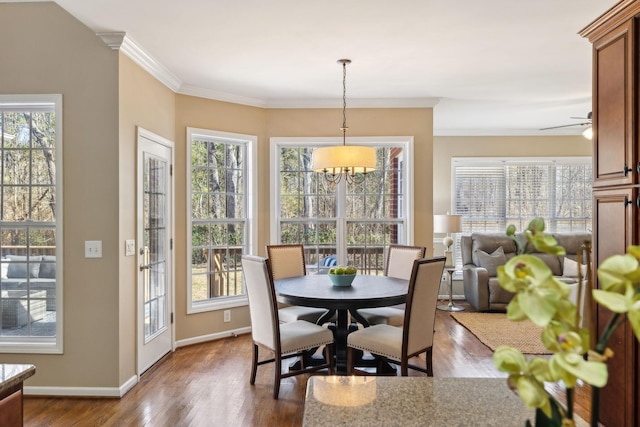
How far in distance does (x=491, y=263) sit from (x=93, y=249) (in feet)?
16.0

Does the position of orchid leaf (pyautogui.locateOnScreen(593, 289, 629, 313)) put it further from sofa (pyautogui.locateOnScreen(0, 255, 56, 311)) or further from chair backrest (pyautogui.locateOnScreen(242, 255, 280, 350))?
sofa (pyautogui.locateOnScreen(0, 255, 56, 311))

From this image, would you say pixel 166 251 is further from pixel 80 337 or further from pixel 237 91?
pixel 237 91

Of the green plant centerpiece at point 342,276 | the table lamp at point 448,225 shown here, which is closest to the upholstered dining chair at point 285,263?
the green plant centerpiece at point 342,276

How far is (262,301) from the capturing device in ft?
10.6

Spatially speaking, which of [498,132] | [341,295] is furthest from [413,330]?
Result: [498,132]

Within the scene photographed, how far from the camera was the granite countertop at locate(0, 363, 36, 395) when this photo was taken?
123 cm

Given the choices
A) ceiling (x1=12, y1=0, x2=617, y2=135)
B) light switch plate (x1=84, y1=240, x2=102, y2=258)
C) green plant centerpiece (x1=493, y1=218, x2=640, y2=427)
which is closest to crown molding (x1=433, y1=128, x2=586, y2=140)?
ceiling (x1=12, y1=0, x2=617, y2=135)

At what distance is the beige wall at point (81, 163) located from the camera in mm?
3242

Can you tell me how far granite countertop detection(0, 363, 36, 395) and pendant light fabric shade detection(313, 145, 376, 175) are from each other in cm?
256

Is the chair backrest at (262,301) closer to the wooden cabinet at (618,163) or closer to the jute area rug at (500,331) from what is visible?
the wooden cabinet at (618,163)

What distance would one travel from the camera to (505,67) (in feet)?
13.1

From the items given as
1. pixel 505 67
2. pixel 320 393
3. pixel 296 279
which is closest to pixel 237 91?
pixel 296 279

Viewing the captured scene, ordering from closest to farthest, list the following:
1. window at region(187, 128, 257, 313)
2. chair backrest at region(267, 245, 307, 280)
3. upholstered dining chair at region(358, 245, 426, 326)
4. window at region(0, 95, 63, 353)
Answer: window at region(0, 95, 63, 353)
upholstered dining chair at region(358, 245, 426, 326)
chair backrest at region(267, 245, 307, 280)
window at region(187, 128, 257, 313)

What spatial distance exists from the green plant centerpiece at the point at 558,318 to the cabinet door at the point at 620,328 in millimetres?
2149
